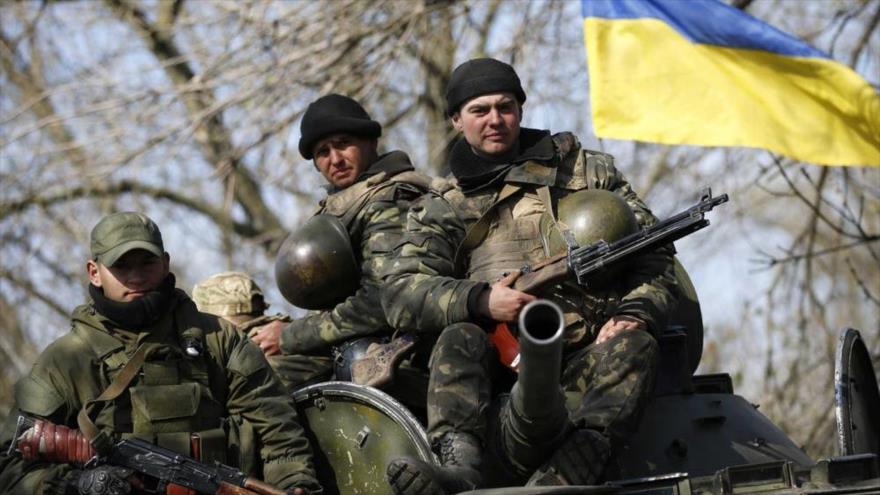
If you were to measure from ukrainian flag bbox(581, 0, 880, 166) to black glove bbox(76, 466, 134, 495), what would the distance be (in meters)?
5.73

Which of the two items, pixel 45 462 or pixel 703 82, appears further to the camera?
pixel 703 82

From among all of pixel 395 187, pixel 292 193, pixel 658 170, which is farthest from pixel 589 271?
pixel 658 170

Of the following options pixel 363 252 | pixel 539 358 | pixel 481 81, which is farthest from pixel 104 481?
pixel 481 81

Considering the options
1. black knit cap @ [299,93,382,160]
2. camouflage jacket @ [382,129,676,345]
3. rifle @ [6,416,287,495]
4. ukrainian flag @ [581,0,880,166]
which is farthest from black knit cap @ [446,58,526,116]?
ukrainian flag @ [581,0,880,166]

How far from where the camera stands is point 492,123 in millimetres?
8781

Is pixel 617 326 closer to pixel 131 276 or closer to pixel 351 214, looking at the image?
pixel 351 214

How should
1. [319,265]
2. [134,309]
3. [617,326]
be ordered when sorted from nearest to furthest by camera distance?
[134,309], [617,326], [319,265]

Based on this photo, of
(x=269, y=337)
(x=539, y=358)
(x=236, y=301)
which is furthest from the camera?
(x=236, y=301)

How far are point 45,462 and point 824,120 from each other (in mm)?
6777

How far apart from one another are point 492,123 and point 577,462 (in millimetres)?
1799

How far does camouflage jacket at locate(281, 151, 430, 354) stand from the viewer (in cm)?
900

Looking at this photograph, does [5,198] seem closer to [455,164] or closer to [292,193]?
[292,193]

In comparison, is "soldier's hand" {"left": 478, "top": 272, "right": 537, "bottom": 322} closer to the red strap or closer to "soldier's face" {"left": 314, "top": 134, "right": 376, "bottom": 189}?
the red strap

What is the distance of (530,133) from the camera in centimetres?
895
